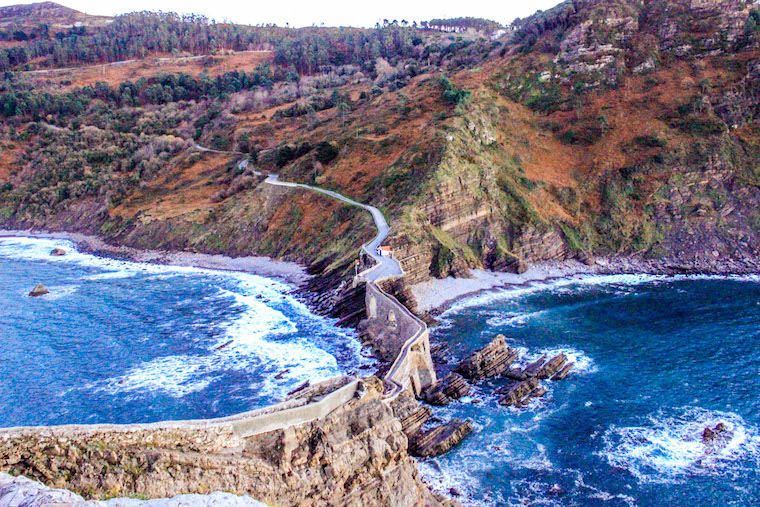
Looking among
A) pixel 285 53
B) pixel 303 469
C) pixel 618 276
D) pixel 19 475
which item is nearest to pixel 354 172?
pixel 618 276

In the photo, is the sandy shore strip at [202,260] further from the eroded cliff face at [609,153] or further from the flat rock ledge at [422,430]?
the flat rock ledge at [422,430]

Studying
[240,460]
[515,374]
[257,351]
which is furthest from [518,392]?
[240,460]

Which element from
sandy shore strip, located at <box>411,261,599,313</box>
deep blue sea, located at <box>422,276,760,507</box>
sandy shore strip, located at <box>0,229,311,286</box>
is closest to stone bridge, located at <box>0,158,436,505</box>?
deep blue sea, located at <box>422,276,760,507</box>

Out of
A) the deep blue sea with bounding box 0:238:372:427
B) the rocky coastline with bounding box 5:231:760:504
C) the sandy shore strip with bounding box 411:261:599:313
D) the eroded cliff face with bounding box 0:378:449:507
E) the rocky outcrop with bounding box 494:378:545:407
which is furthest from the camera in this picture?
the sandy shore strip with bounding box 411:261:599:313

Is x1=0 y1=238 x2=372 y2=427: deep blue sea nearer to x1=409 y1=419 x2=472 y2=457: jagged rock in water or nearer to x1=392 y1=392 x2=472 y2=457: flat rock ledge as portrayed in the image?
x1=392 y1=392 x2=472 y2=457: flat rock ledge

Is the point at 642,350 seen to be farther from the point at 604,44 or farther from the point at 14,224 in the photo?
the point at 14,224

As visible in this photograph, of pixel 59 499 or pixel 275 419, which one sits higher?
pixel 59 499

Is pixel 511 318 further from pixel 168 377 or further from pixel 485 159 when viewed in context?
pixel 168 377
